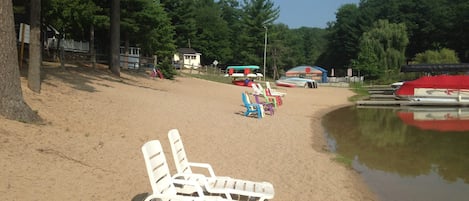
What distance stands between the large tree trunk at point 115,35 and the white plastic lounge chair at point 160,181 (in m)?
19.6

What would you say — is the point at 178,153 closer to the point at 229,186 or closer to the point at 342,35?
the point at 229,186

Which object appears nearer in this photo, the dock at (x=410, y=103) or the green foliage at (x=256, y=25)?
the dock at (x=410, y=103)

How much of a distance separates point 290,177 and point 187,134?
3.90 metres

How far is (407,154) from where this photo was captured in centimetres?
1171

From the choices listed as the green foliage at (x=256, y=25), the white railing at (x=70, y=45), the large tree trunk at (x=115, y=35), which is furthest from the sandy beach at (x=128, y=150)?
the green foliage at (x=256, y=25)

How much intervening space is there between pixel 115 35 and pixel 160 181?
2031 cm

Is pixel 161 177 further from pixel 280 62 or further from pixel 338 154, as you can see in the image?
pixel 280 62

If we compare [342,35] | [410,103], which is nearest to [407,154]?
[410,103]

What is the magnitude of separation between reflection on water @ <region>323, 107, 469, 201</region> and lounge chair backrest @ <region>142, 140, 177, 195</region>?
164 inches

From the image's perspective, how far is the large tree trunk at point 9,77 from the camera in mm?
8391

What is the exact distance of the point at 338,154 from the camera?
1117 centimetres

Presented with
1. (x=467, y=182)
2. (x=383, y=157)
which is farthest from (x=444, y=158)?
(x=467, y=182)

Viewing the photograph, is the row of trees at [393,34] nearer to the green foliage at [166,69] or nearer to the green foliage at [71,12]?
the green foliage at [166,69]

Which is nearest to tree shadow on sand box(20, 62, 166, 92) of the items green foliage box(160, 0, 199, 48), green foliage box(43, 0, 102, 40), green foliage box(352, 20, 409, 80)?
green foliage box(43, 0, 102, 40)
